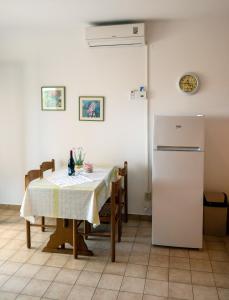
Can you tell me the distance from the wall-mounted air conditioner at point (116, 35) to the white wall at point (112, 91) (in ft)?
0.45

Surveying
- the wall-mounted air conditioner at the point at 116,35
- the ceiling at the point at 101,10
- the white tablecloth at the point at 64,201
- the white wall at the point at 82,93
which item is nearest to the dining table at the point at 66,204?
the white tablecloth at the point at 64,201

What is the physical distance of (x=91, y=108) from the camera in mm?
3811

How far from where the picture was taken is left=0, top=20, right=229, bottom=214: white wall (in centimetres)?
348

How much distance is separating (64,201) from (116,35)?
2.07 metres

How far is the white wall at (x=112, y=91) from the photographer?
3479 mm

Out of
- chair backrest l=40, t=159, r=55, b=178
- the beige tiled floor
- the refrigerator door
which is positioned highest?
the refrigerator door

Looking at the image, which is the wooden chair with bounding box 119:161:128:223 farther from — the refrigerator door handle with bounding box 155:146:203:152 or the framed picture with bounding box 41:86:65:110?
the framed picture with bounding box 41:86:65:110

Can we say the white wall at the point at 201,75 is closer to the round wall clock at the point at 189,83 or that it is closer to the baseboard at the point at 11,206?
the round wall clock at the point at 189,83

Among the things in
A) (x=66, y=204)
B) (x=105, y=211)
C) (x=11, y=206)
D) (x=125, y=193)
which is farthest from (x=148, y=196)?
(x=11, y=206)

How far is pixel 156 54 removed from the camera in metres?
3.56

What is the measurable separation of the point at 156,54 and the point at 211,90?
31.8 inches

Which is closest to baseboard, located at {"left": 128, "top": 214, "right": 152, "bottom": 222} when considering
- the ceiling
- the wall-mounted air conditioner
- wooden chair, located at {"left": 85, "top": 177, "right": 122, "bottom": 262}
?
wooden chair, located at {"left": 85, "top": 177, "right": 122, "bottom": 262}

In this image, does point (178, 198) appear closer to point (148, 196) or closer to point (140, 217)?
point (148, 196)

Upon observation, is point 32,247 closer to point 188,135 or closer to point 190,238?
point 190,238
